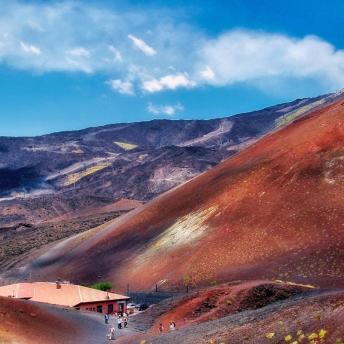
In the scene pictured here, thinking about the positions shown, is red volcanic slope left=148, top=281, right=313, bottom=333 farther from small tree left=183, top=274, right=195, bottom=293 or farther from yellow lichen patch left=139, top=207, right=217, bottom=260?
yellow lichen patch left=139, top=207, right=217, bottom=260

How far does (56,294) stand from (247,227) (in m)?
26.2

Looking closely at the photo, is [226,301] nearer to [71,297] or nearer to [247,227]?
[71,297]

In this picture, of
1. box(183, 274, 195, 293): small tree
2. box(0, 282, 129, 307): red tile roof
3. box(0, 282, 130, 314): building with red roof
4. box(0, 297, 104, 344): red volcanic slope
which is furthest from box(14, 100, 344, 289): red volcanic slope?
box(0, 297, 104, 344): red volcanic slope

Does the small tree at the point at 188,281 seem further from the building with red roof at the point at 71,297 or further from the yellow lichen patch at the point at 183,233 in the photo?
the yellow lichen patch at the point at 183,233

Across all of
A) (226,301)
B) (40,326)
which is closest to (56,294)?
(40,326)

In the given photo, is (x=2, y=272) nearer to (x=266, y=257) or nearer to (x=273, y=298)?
(x=266, y=257)

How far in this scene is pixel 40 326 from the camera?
4625 centimetres

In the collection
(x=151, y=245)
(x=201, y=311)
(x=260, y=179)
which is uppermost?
(x=260, y=179)

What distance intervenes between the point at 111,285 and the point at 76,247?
111ft

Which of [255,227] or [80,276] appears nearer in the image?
[255,227]

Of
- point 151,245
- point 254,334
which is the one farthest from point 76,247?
point 254,334

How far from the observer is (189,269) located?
7394cm

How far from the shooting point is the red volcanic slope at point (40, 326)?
42.8 m

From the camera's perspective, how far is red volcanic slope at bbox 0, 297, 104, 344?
4278 centimetres
